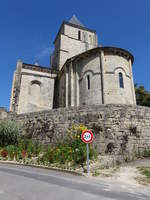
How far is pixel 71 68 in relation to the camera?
16.2 m

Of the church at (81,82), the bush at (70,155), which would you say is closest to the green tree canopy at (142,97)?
the church at (81,82)

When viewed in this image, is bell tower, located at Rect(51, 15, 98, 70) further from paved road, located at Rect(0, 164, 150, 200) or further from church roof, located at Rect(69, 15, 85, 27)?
paved road, located at Rect(0, 164, 150, 200)

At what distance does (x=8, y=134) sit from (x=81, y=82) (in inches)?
341

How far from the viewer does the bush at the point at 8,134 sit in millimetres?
9237

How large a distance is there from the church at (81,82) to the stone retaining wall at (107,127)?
4.72 metres

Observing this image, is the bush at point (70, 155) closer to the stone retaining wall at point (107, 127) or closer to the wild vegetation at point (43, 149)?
the wild vegetation at point (43, 149)

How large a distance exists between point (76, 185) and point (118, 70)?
1250 centimetres

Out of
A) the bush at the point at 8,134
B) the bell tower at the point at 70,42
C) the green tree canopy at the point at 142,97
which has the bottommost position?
the bush at the point at 8,134

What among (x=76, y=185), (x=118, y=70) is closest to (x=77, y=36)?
(x=118, y=70)

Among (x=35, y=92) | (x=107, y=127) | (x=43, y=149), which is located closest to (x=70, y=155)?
(x=43, y=149)

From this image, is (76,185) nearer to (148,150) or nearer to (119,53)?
(148,150)

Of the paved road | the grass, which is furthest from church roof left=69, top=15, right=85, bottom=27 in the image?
the paved road

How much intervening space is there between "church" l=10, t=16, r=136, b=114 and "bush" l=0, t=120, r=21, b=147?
6.75 meters

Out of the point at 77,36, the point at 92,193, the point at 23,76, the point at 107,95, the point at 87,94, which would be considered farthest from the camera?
the point at 77,36
